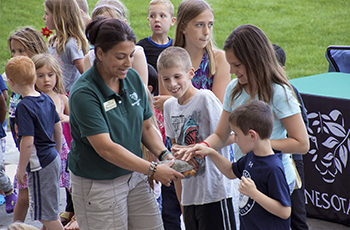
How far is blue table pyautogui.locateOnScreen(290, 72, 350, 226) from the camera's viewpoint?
354 centimetres

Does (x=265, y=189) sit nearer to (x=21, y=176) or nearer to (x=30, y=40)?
(x=21, y=176)

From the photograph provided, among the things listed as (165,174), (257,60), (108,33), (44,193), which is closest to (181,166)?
(165,174)

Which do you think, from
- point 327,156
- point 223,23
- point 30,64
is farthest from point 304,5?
point 30,64

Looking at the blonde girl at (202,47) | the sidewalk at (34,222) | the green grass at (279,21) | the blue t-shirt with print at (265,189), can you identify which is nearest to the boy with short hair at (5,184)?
the sidewalk at (34,222)

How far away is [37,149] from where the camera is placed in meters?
3.18

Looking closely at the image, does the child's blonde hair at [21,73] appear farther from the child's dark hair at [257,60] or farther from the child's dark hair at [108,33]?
the child's dark hair at [257,60]

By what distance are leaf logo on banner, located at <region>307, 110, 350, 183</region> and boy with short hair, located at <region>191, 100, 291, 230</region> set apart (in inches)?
65.1

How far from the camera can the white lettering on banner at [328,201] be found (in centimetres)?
363

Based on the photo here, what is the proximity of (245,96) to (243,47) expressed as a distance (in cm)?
30

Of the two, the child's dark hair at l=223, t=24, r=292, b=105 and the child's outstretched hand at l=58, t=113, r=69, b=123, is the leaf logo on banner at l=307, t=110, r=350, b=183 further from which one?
the child's outstretched hand at l=58, t=113, r=69, b=123

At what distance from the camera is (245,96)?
2.38m

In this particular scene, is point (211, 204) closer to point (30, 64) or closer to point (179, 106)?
point (179, 106)

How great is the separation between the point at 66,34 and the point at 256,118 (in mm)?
2619

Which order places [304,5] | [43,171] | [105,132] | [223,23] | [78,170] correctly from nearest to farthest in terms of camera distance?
[105,132] < [78,170] < [43,171] < [223,23] < [304,5]
